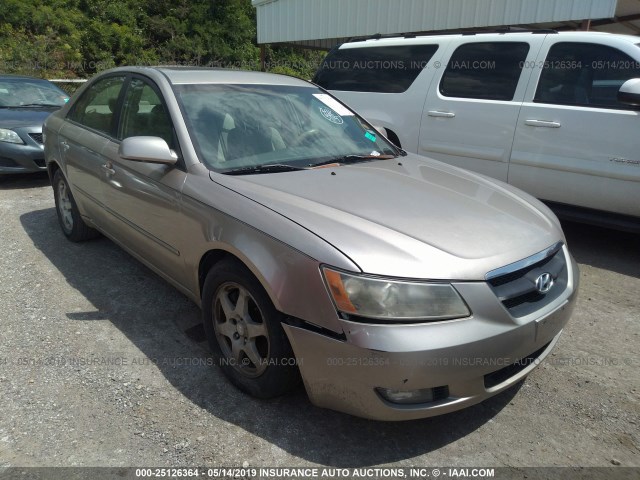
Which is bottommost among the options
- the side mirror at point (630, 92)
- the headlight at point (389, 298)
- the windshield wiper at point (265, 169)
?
the headlight at point (389, 298)

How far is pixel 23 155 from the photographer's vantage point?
6.67 meters

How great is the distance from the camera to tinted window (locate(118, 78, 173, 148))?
3088 millimetres

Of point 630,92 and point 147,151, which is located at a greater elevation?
point 630,92

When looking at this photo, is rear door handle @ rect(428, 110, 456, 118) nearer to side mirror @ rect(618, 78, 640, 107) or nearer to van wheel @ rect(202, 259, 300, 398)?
side mirror @ rect(618, 78, 640, 107)

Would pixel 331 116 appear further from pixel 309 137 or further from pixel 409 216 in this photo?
pixel 409 216

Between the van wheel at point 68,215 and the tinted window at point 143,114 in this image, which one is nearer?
the tinted window at point 143,114

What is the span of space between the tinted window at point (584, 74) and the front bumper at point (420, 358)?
3.04 m

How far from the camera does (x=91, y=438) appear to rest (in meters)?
2.32

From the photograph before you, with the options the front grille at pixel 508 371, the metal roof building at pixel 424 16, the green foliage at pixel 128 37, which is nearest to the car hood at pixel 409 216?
the front grille at pixel 508 371

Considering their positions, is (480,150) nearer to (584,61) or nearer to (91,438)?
(584,61)

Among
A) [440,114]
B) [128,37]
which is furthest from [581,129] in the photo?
[128,37]

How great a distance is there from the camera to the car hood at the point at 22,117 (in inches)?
270

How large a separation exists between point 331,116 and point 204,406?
82.9 inches

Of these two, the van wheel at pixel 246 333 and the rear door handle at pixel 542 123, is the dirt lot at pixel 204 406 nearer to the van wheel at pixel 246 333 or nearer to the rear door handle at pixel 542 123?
the van wheel at pixel 246 333
